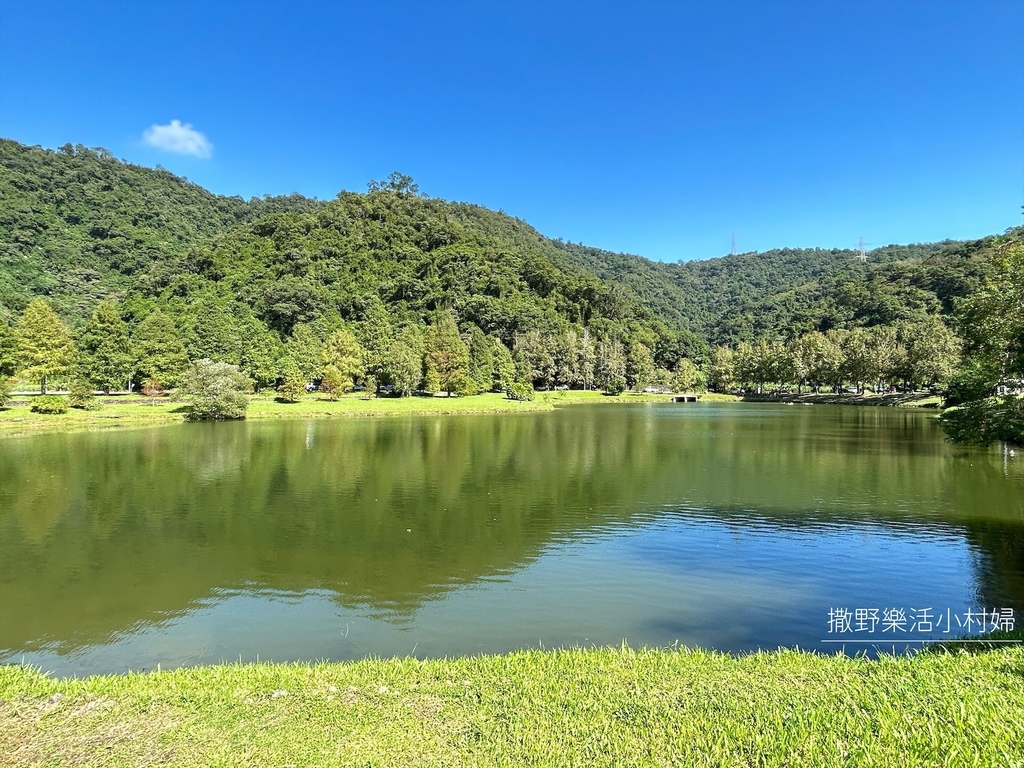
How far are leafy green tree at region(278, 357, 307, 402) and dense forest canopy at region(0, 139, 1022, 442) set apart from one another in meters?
0.36

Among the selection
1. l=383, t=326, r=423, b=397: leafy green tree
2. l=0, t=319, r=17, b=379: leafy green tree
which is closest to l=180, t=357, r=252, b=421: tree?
l=0, t=319, r=17, b=379: leafy green tree

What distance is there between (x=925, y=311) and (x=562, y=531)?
440 ft

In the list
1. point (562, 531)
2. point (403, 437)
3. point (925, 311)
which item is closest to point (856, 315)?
point (925, 311)

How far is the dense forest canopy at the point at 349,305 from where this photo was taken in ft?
240

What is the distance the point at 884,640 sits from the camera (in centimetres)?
955

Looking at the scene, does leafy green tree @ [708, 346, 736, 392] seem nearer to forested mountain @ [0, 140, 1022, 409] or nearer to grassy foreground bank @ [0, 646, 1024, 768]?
forested mountain @ [0, 140, 1022, 409]

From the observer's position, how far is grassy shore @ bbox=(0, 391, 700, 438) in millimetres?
43594

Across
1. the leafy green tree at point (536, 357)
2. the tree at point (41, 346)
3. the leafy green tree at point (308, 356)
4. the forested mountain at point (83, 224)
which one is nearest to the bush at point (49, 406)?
the tree at point (41, 346)

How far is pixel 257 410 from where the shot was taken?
58031 mm

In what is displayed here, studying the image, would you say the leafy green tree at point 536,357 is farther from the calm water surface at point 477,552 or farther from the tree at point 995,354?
the tree at point 995,354

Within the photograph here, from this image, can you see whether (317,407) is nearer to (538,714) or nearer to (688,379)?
(538,714)

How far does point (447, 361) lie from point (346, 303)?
116ft

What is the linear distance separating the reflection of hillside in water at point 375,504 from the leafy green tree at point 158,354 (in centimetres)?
2646

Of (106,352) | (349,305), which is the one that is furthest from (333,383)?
(349,305)
